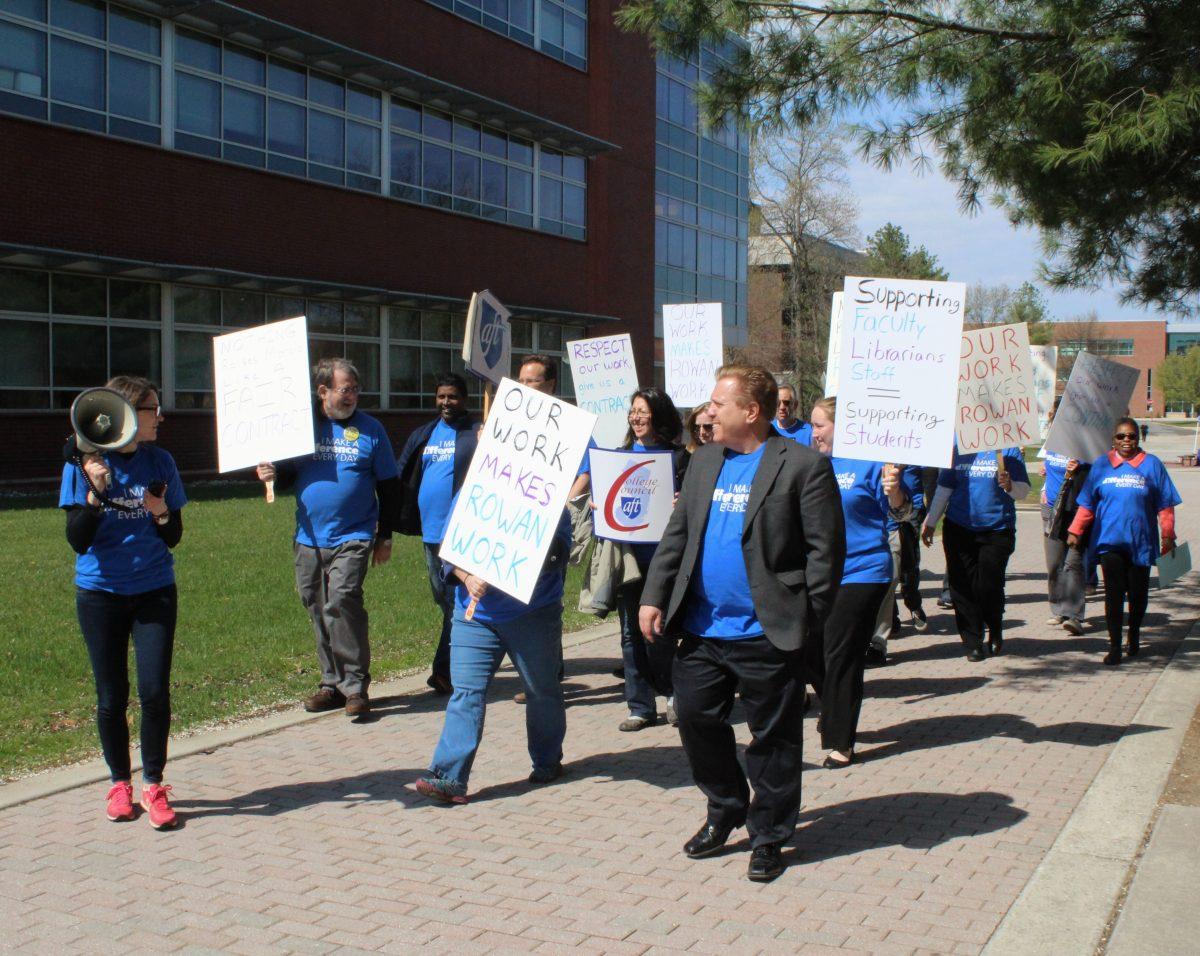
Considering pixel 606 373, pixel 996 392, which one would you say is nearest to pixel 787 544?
pixel 996 392

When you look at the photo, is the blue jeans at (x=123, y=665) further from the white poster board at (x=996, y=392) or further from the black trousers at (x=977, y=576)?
the black trousers at (x=977, y=576)

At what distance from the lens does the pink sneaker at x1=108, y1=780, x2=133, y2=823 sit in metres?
5.29

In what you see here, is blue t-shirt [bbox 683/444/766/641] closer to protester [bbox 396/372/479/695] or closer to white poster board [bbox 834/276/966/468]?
white poster board [bbox 834/276/966/468]

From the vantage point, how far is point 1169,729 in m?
6.97

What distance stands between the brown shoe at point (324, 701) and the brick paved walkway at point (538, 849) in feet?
0.44

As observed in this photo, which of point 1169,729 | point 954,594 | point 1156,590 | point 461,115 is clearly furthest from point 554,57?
point 1169,729

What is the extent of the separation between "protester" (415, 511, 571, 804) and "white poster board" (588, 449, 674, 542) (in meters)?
0.87

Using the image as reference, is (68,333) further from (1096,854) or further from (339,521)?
(1096,854)

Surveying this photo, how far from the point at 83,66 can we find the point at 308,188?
17.3 feet

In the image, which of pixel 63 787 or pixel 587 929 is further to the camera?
pixel 63 787

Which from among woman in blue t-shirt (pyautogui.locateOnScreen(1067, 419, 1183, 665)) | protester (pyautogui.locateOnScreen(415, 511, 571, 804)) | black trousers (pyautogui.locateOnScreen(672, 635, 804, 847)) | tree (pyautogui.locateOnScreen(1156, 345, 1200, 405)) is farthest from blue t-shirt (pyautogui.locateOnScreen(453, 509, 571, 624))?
tree (pyautogui.locateOnScreen(1156, 345, 1200, 405))

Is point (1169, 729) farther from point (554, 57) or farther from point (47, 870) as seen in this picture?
point (554, 57)

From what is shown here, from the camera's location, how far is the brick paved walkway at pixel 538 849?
422 centimetres

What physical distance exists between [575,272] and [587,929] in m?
29.9
